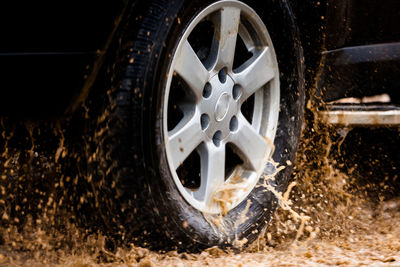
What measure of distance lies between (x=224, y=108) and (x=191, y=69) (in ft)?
0.84

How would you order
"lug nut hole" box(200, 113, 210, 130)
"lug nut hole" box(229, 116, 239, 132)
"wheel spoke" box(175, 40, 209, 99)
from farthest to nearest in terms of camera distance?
"lug nut hole" box(229, 116, 239, 132) < "lug nut hole" box(200, 113, 210, 130) < "wheel spoke" box(175, 40, 209, 99)

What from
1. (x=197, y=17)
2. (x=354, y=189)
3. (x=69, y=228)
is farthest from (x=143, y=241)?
(x=354, y=189)

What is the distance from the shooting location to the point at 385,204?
131 inches

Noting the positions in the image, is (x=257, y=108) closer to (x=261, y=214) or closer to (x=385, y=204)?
(x=261, y=214)

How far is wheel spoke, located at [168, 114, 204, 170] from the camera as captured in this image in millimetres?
2068

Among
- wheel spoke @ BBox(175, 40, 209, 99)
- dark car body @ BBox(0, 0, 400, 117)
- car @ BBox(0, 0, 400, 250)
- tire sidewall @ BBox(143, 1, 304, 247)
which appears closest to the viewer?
dark car body @ BBox(0, 0, 400, 117)

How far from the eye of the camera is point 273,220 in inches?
105

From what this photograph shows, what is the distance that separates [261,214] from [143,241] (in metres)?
0.66

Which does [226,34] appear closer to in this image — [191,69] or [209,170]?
[191,69]

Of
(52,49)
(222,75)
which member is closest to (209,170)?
(222,75)

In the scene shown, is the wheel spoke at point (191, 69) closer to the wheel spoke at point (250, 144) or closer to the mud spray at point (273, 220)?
A: the wheel spoke at point (250, 144)

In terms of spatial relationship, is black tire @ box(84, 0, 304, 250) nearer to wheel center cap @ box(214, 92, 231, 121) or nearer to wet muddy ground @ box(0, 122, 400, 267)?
wet muddy ground @ box(0, 122, 400, 267)

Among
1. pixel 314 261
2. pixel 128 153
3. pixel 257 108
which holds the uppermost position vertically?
pixel 257 108

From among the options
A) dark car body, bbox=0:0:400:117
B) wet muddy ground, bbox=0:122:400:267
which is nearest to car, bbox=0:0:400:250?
dark car body, bbox=0:0:400:117
